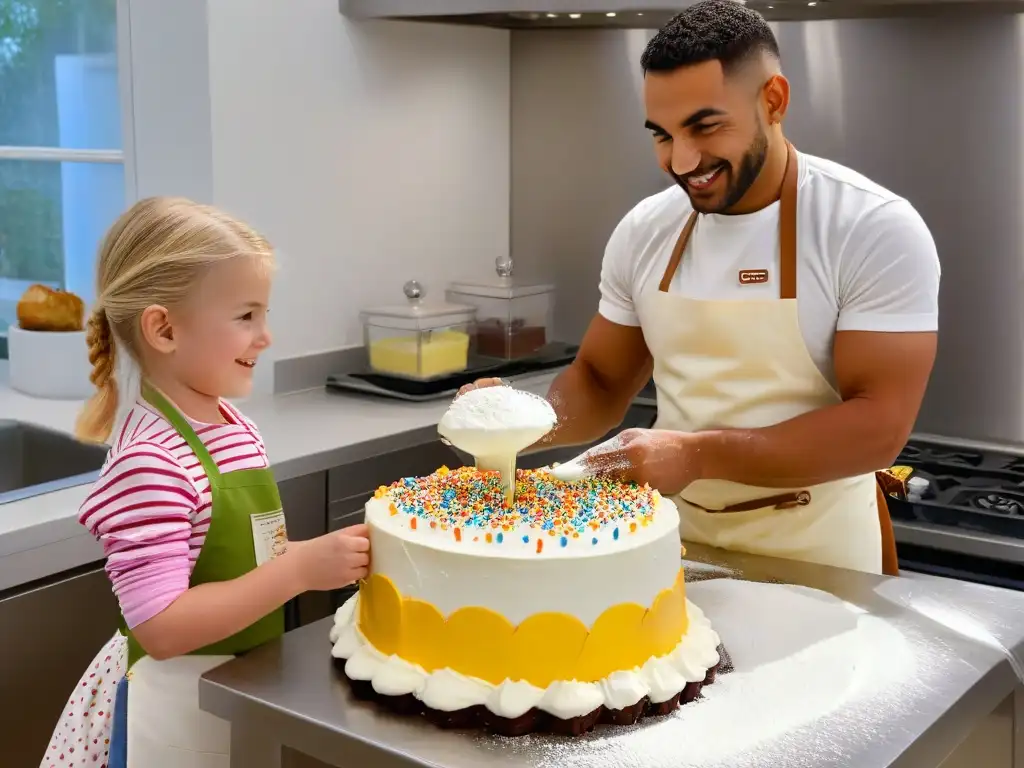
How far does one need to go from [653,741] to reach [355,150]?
184cm

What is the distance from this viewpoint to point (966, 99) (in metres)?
2.43

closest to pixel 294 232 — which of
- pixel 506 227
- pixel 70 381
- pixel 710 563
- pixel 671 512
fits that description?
pixel 70 381

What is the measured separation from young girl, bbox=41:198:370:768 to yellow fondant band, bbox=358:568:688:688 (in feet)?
0.29

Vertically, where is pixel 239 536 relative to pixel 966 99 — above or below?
below

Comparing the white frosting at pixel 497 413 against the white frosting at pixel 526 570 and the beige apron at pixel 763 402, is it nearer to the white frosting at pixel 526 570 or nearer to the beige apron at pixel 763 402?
the white frosting at pixel 526 570

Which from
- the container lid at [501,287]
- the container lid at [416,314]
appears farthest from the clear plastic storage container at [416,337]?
the container lid at [501,287]

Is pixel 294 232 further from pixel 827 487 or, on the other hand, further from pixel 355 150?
pixel 827 487

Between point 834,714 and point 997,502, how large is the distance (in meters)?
1.14

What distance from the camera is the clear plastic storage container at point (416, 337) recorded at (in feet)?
8.32

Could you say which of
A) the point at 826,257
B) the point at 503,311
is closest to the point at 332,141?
the point at 503,311

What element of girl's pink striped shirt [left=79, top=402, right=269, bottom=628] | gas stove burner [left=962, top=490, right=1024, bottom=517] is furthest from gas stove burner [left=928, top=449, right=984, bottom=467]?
girl's pink striped shirt [left=79, top=402, right=269, bottom=628]

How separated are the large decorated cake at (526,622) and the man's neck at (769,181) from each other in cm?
59

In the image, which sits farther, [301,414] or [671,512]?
[301,414]

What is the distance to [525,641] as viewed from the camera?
109cm
